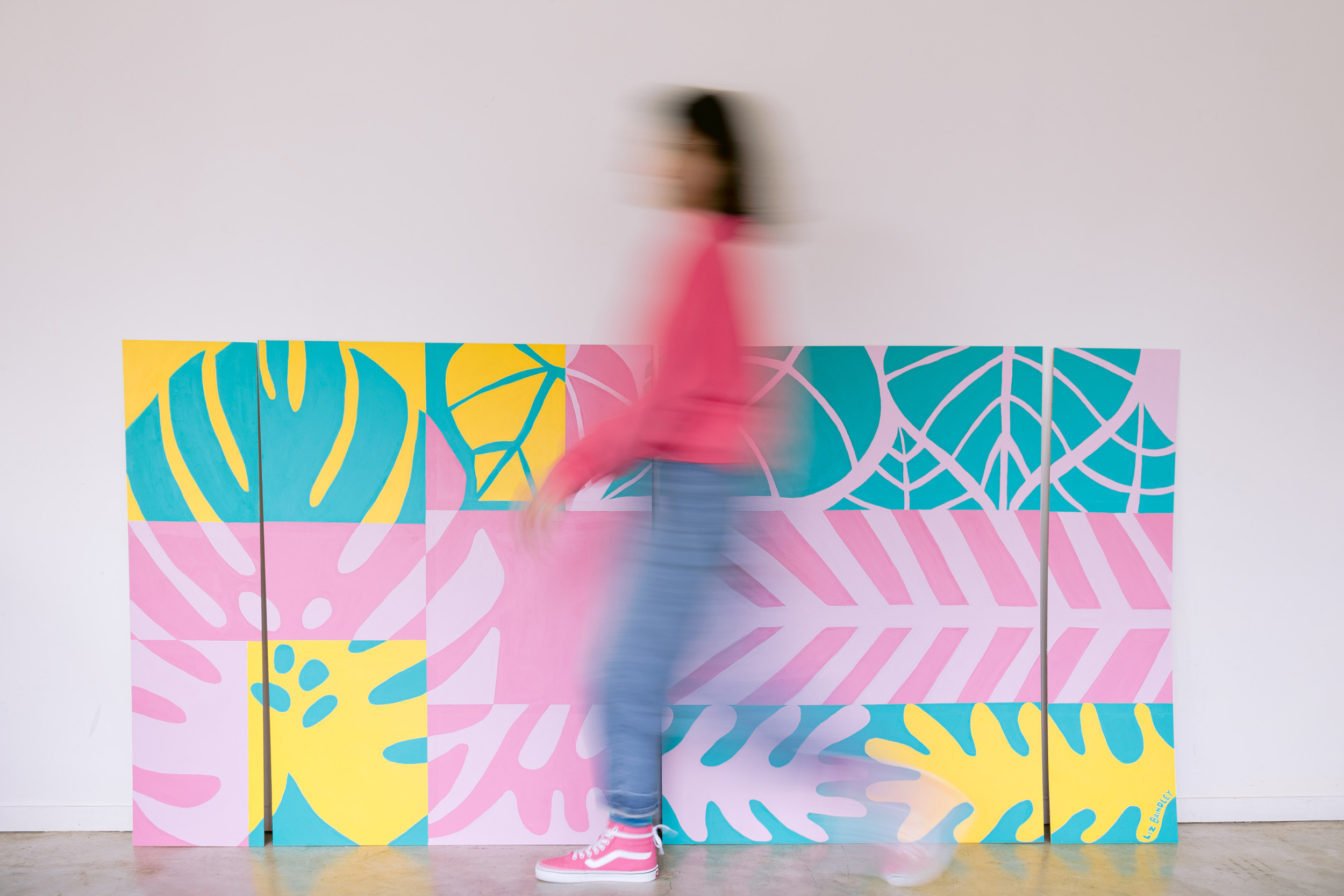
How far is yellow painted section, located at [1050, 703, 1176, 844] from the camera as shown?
6.85 feet

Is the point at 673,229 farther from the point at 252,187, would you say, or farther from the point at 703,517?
the point at 252,187

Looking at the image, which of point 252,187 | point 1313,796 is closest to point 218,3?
point 252,187

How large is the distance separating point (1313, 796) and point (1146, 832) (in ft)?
1.71

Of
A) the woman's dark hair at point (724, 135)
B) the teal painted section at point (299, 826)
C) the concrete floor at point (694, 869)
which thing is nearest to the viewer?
the woman's dark hair at point (724, 135)

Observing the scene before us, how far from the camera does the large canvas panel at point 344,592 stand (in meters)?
2.05

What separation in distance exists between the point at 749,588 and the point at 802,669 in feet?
0.80

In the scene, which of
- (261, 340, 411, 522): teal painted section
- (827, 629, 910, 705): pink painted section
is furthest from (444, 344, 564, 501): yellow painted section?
(827, 629, 910, 705): pink painted section

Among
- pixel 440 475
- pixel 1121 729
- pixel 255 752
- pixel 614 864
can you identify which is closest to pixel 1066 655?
pixel 1121 729

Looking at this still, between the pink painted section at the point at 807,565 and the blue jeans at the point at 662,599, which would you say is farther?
the pink painted section at the point at 807,565

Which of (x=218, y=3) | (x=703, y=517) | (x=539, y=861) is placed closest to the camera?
(x=703, y=517)

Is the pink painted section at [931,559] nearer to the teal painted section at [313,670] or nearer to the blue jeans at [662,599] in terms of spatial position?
the blue jeans at [662,599]

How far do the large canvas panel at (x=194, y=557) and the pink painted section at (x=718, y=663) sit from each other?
1074 mm

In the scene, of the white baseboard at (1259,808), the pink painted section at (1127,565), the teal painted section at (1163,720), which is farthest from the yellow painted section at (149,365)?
the white baseboard at (1259,808)

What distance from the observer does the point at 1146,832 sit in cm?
208
